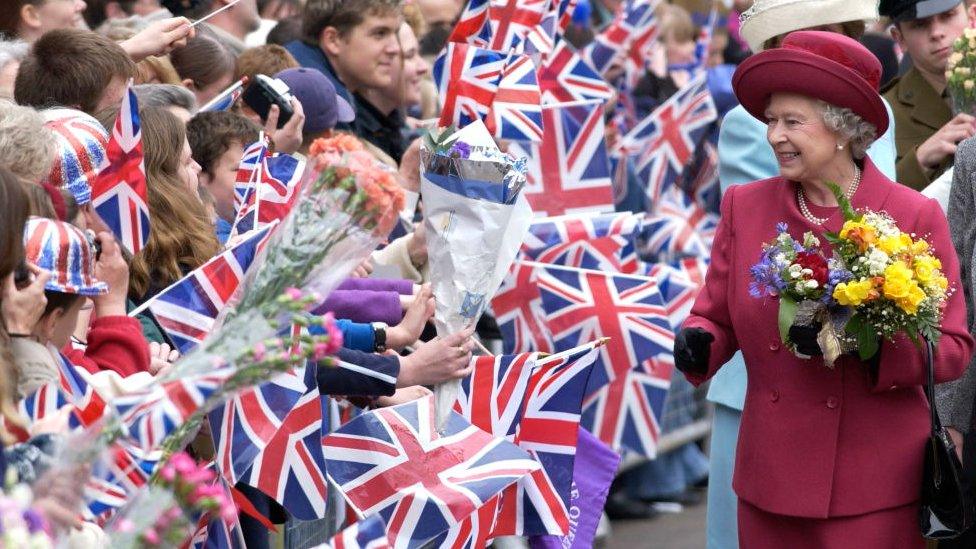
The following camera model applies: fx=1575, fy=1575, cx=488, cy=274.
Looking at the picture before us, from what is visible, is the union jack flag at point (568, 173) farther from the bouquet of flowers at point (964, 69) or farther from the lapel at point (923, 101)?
the bouquet of flowers at point (964, 69)

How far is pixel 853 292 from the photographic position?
3.98 m

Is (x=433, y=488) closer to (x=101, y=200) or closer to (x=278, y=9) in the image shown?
(x=101, y=200)

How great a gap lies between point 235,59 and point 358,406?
2.16 m

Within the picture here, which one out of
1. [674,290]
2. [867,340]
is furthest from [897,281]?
[674,290]

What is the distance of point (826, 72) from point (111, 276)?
6.49ft

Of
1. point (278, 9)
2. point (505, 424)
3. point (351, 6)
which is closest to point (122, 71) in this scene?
point (505, 424)

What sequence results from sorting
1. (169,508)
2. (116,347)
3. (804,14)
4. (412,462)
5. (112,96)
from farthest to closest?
(804,14) → (112,96) → (412,462) → (116,347) → (169,508)

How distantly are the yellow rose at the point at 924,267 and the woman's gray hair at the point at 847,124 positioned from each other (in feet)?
1.60

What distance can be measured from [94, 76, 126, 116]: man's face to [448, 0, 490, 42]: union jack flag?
5.99ft

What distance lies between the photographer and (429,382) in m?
4.38

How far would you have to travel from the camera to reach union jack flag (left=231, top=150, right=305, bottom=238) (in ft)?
14.7

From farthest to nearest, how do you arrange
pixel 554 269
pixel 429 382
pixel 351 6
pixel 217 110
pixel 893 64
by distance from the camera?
pixel 893 64 < pixel 351 6 < pixel 554 269 < pixel 217 110 < pixel 429 382

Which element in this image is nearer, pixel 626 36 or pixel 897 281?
pixel 897 281

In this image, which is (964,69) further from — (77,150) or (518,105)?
(77,150)
